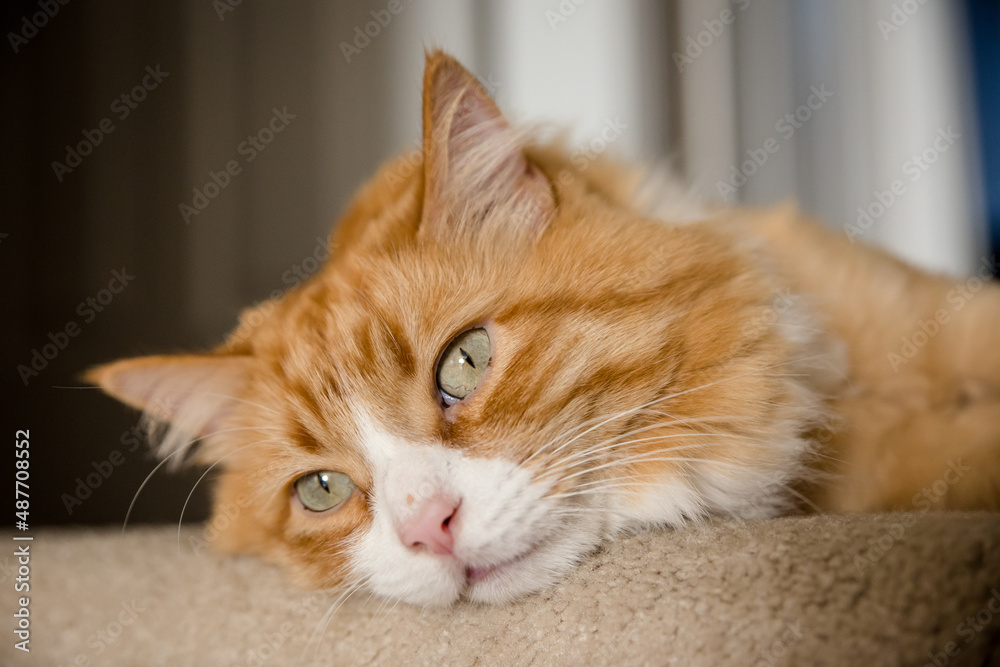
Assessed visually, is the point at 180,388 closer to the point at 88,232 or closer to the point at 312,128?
the point at 88,232

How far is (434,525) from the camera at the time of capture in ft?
3.24

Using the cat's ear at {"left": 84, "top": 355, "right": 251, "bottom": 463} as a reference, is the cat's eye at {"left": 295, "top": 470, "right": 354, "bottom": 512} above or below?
below

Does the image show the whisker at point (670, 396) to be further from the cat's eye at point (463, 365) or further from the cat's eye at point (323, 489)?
the cat's eye at point (323, 489)

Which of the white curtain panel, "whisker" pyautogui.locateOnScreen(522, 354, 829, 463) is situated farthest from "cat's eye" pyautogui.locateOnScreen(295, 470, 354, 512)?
the white curtain panel

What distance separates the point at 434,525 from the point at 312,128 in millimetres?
2460

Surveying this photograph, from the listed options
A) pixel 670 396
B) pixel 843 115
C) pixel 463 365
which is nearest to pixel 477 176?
pixel 463 365

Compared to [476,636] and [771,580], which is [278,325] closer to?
[476,636]

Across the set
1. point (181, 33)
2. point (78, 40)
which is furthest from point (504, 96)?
point (78, 40)

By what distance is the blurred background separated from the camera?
2.54 m

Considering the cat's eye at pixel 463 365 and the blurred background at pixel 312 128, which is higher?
the blurred background at pixel 312 128

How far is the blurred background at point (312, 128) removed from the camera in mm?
2545

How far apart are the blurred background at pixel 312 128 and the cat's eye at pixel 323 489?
1.57m

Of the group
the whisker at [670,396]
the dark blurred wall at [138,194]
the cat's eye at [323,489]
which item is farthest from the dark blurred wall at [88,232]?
the whisker at [670,396]

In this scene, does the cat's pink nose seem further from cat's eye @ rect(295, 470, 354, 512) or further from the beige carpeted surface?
cat's eye @ rect(295, 470, 354, 512)
